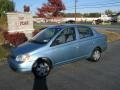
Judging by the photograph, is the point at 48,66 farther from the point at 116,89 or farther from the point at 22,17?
A: the point at 22,17

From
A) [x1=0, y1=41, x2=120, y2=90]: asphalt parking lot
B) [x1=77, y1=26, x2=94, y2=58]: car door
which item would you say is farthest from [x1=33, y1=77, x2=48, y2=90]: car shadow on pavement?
[x1=77, y1=26, x2=94, y2=58]: car door

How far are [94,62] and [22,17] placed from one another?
7.99 meters

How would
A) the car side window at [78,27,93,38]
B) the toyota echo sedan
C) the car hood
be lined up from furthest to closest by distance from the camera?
1. the car side window at [78,27,93,38]
2. the car hood
3. the toyota echo sedan

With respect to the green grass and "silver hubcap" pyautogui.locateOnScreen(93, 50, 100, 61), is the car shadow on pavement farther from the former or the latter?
the green grass

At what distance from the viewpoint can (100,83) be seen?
25.4 feet

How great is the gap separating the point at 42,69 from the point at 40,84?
3.37 feet

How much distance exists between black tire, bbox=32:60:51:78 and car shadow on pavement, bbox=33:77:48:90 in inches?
9.0

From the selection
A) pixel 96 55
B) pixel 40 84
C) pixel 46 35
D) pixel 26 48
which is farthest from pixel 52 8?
pixel 40 84

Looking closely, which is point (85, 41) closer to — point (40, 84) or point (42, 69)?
point (42, 69)

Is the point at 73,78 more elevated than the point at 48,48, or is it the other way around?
the point at 48,48

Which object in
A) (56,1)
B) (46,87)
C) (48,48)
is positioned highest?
(56,1)

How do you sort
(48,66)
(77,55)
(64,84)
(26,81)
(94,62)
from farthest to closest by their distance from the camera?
(94,62) → (77,55) → (48,66) → (26,81) → (64,84)

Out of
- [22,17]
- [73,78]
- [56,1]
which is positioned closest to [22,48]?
[73,78]

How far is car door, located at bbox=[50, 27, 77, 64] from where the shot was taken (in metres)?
9.16
